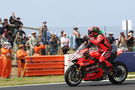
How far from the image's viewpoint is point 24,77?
696 inches

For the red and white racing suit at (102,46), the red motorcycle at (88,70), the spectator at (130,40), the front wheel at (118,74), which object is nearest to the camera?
the red motorcycle at (88,70)

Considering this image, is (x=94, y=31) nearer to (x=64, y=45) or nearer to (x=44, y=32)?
(x=64, y=45)

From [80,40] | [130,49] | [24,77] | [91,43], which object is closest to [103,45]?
[91,43]

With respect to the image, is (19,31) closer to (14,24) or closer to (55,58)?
(14,24)

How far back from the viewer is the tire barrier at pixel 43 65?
1800cm

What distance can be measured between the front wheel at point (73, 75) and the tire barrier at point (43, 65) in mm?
4953

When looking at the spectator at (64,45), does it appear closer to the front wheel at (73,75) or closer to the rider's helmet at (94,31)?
the rider's helmet at (94,31)

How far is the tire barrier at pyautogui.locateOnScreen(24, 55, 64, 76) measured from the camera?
59.1 ft

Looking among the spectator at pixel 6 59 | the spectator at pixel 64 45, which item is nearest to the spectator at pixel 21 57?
the spectator at pixel 6 59

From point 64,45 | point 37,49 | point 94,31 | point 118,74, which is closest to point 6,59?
point 37,49

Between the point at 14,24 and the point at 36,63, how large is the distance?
405 centimetres

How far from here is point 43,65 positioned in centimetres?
1825

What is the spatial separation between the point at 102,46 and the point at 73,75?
1371mm

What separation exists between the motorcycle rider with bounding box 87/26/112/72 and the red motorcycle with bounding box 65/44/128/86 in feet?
0.49
